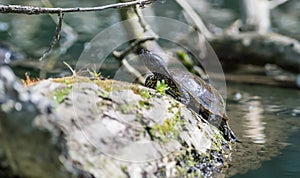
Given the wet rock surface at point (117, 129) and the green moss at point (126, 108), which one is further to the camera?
the green moss at point (126, 108)

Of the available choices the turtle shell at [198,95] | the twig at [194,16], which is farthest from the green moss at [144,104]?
the twig at [194,16]

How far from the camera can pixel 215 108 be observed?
3467mm

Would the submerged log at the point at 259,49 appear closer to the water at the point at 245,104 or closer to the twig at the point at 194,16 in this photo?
the twig at the point at 194,16

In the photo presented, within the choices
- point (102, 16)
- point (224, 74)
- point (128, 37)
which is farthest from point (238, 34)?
point (102, 16)

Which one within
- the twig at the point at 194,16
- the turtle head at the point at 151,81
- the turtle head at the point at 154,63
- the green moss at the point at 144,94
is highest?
the twig at the point at 194,16

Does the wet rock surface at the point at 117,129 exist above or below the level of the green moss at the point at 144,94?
below

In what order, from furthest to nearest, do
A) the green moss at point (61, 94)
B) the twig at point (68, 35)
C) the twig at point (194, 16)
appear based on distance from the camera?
the twig at point (68, 35)
the twig at point (194, 16)
the green moss at point (61, 94)

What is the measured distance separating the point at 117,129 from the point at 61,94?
31 cm

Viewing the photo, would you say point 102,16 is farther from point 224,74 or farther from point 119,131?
point 119,131

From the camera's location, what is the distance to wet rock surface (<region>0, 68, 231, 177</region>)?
2338mm

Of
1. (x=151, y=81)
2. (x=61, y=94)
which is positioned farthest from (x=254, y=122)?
(x=61, y=94)

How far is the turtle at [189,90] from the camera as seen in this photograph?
330cm

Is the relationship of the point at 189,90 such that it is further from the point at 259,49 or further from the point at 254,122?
the point at 259,49

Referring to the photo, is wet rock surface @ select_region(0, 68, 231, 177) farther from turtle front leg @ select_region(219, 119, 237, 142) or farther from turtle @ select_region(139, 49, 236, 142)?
turtle front leg @ select_region(219, 119, 237, 142)
